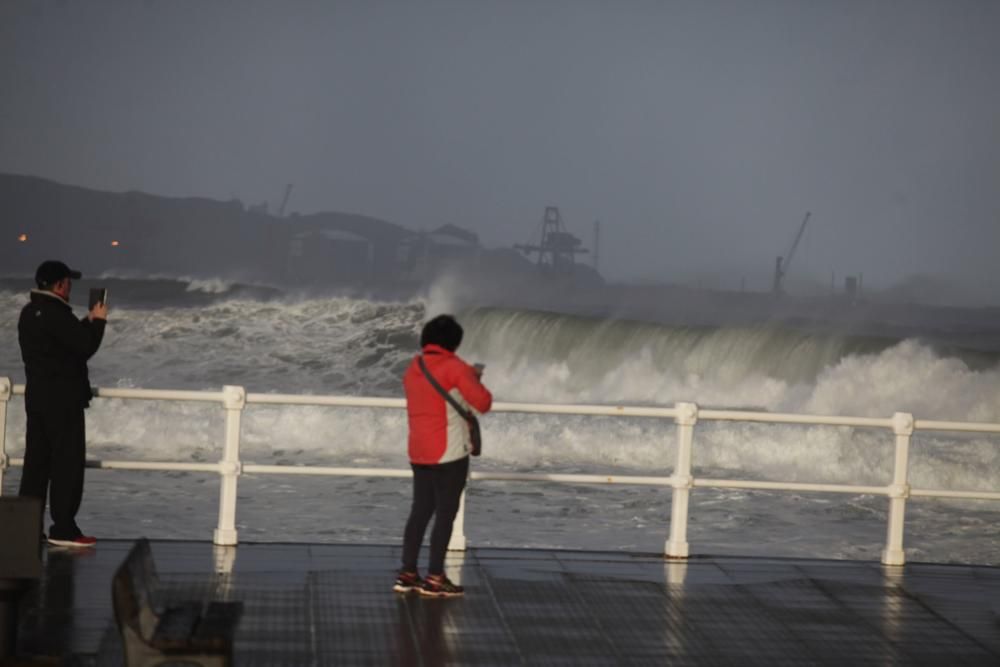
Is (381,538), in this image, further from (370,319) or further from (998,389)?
(370,319)

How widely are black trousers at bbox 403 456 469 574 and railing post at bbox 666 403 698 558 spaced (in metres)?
1.71

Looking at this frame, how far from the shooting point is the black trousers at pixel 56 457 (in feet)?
29.0

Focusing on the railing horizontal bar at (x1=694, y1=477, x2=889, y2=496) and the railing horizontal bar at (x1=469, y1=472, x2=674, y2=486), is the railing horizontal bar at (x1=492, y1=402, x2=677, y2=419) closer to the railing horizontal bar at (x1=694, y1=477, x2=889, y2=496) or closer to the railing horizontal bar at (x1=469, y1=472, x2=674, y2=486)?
the railing horizontal bar at (x1=469, y1=472, x2=674, y2=486)

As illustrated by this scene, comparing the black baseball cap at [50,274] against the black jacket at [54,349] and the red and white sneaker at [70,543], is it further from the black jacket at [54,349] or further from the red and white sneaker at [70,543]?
the red and white sneaker at [70,543]

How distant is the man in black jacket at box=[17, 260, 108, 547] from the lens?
28.4 ft

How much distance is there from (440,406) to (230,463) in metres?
1.84

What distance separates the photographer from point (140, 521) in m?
15.6

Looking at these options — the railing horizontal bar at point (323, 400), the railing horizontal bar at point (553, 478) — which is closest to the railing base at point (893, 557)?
the railing horizontal bar at point (553, 478)

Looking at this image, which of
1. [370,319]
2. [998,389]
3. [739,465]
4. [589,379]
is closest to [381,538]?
[739,465]

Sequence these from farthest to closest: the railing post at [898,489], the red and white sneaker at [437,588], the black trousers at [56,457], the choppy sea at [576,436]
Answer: the choppy sea at [576,436], the railing post at [898,489], the black trousers at [56,457], the red and white sneaker at [437,588]

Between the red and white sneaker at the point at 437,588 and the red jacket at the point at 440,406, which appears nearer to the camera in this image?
the red jacket at the point at 440,406

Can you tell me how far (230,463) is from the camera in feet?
30.2

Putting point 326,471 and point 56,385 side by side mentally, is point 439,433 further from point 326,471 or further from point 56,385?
point 56,385

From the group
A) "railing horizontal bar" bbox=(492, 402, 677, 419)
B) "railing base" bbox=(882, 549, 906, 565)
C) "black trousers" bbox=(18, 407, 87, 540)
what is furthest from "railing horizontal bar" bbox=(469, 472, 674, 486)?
"black trousers" bbox=(18, 407, 87, 540)
